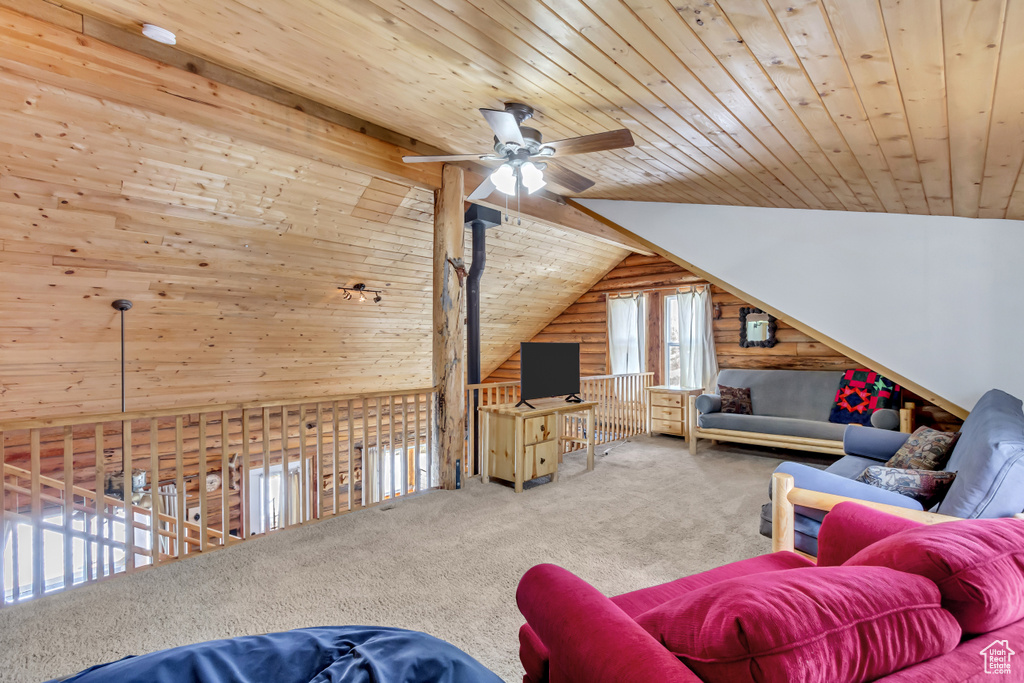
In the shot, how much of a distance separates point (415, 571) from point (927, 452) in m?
2.97

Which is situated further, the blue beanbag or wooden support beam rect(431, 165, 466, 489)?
wooden support beam rect(431, 165, 466, 489)

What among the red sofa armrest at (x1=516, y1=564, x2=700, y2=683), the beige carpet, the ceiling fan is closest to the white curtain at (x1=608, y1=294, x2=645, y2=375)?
the beige carpet

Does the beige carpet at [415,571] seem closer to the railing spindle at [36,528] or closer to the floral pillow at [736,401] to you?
the railing spindle at [36,528]

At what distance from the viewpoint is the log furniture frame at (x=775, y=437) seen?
476cm

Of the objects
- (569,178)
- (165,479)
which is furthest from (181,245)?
(165,479)

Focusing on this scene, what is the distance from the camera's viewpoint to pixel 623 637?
38.2 inches

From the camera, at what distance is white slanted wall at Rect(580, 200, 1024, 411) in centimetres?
311

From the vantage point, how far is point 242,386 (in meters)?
5.91

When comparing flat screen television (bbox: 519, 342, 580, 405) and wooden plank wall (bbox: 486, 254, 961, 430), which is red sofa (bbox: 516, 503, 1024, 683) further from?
wooden plank wall (bbox: 486, 254, 961, 430)

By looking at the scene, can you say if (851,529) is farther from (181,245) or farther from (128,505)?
(181,245)

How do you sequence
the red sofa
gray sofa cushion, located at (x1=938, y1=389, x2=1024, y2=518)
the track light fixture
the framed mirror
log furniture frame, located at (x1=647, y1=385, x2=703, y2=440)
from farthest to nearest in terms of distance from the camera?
the framed mirror → log furniture frame, located at (x1=647, y1=385, x2=703, y2=440) → the track light fixture → gray sofa cushion, located at (x1=938, y1=389, x2=1024, y2=518) → the red sofa

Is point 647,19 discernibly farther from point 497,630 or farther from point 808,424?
point 808,424

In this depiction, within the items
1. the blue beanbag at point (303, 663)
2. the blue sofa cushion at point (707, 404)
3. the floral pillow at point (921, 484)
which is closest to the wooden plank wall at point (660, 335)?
the blue sofa cushion at point (707, 404)

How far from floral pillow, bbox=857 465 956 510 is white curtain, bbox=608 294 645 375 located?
5.36 meters
